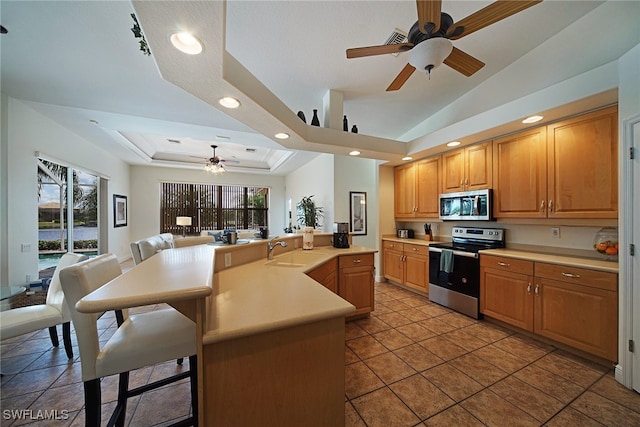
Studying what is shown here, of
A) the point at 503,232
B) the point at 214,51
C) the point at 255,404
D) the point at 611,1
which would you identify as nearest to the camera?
the point at 255,404

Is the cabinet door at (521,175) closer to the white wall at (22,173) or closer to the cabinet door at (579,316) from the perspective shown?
the cabinet door at (579,316)

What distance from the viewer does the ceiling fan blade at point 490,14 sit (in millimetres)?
1270

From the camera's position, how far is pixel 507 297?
2.60 metres

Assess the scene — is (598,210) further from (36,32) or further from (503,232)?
(36,32)

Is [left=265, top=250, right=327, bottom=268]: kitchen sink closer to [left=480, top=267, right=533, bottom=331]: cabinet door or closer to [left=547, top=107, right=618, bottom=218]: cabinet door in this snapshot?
[left=480, top=267, right=533, bottom=331]: cabinet door

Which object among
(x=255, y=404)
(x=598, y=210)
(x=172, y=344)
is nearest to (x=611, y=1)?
(x=598, y=210)

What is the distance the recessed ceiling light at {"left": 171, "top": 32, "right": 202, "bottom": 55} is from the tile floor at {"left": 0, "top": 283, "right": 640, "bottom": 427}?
230cm

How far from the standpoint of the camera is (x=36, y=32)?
189 cm

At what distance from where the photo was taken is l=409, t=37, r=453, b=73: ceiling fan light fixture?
155 centimetres

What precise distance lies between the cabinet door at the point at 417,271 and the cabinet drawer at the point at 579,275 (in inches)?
55.6

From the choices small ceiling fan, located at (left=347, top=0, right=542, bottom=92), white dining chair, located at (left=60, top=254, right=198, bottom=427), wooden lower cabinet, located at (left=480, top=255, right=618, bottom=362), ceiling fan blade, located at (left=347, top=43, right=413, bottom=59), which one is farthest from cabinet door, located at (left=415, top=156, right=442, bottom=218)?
white dining chair, located at (left=60, top=254, right=198, bottom=427)

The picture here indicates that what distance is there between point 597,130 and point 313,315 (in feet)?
10.4

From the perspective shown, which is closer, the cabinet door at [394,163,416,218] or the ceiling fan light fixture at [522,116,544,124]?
the ceiling fan light fixture at [522,116,544,124]

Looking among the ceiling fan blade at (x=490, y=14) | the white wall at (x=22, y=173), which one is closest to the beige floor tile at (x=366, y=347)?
the ceiling fan blade at (x=490, y=14)
